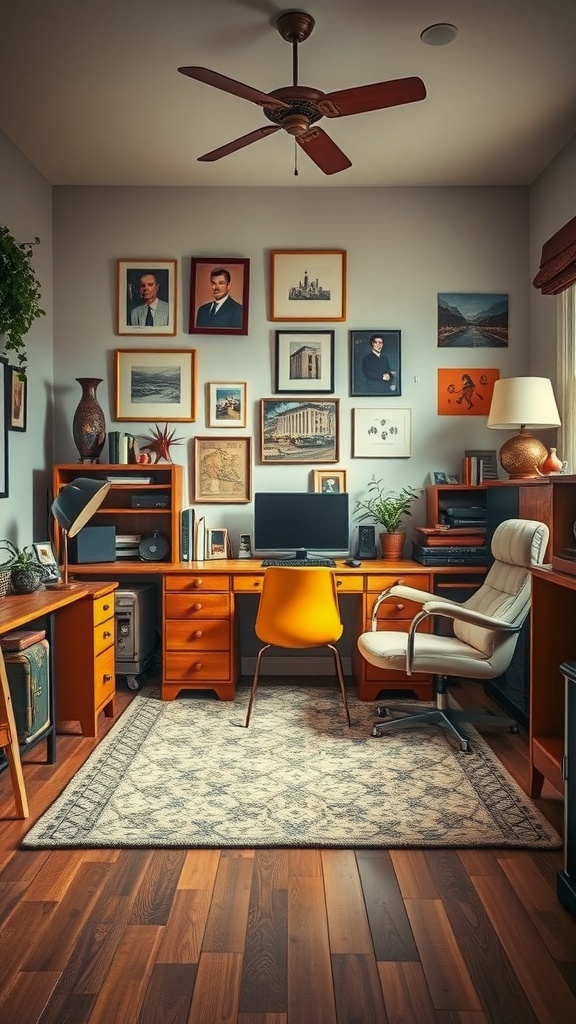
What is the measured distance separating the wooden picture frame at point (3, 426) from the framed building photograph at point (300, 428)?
1.52 metres

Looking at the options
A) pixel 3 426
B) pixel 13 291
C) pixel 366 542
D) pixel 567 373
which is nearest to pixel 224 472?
pixel 366 542

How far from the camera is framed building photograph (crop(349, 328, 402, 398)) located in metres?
4.70

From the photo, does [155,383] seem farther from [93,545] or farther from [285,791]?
[285,791]

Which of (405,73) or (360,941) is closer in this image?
(360,941)

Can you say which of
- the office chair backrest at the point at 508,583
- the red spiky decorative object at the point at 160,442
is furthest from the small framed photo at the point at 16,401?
the office chair backrest at the point at 508,583

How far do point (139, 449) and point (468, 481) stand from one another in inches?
79.4

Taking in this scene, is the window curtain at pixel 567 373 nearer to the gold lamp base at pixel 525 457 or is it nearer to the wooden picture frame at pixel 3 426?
the gold lamp base at pixel 525 457

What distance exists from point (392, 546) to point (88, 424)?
1942mm

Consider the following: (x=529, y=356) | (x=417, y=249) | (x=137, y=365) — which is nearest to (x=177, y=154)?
(x=137, y=365)

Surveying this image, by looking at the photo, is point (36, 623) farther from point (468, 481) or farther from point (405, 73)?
point (405, 73)

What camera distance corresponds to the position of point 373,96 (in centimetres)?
260

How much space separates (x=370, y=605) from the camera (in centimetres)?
418

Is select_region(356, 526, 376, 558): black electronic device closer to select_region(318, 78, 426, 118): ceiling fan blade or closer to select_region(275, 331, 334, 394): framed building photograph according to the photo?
select_region(275, 331, 334, 394): framed building photograph

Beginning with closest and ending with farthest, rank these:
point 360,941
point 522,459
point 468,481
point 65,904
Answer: point 360,941
point 65,904
point 522,459
point 468,481
